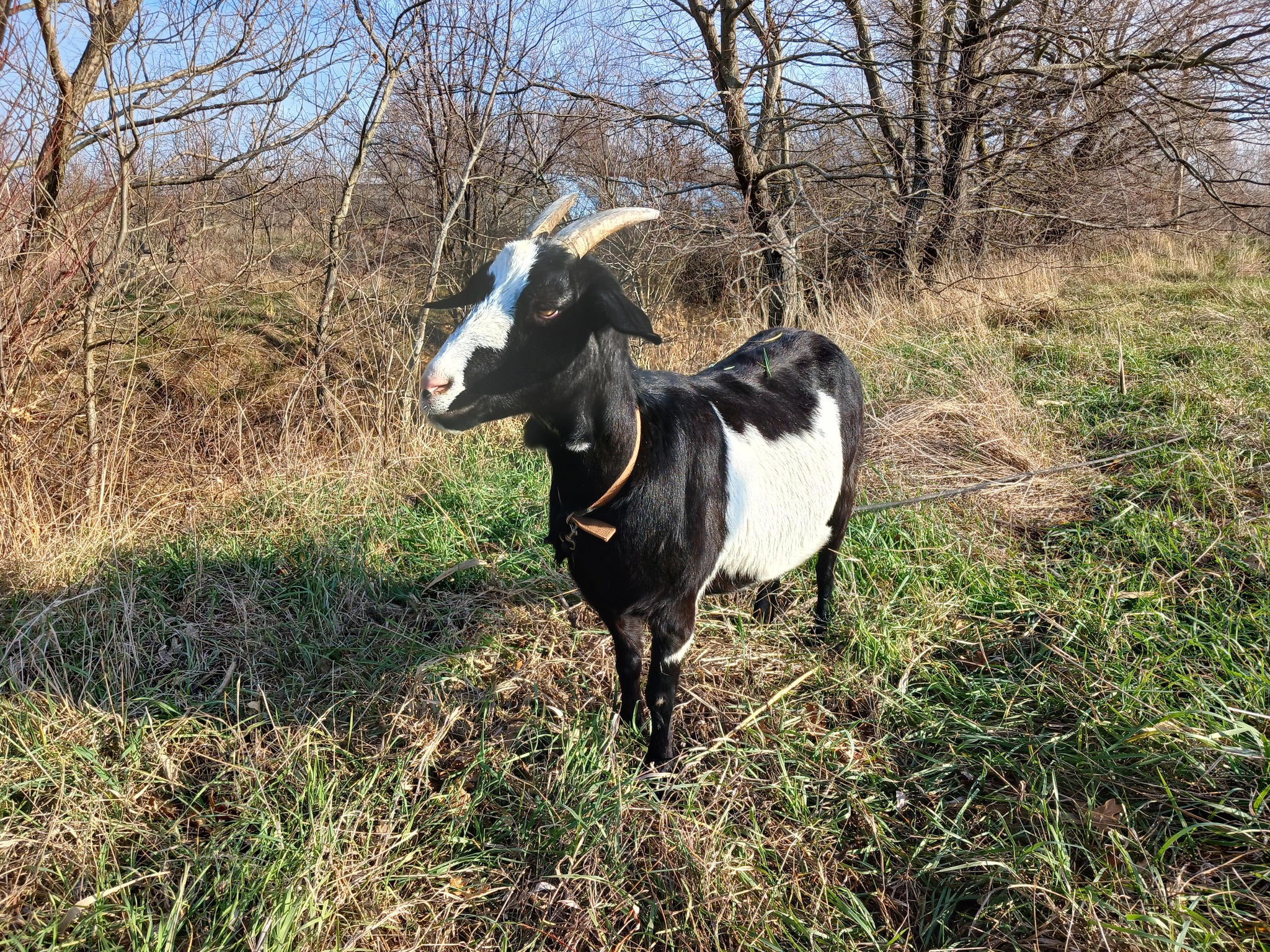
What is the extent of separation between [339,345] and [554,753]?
15.5 feet

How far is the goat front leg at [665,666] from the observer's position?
85.2 inches

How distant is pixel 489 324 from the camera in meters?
1.77

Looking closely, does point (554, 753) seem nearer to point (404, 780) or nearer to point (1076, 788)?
point (404, 780)

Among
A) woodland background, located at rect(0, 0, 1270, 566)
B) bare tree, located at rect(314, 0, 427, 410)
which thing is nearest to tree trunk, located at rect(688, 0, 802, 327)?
woodland background, located at rect(0, 0, 1270, 566)

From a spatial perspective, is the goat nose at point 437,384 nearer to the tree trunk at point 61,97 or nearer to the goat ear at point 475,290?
the goat ear at point 475,290

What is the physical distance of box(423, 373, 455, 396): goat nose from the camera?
5.37 ft

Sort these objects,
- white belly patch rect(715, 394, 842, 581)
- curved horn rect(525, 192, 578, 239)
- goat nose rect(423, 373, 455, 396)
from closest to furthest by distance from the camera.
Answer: goat nose rect(423, 373, 455, 396)
curved horn rect(525, 192, 578, 239)
white belly patch rect(715, 394, 842, 581)

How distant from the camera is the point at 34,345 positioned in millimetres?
3920

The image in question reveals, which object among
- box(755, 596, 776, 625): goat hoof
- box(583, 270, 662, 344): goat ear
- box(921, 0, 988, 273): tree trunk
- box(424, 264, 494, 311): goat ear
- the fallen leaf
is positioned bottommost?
the fallen leaf

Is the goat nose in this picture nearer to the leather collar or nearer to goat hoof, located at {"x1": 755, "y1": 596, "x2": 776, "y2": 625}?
the leather collar

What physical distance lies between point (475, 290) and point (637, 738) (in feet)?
5.28

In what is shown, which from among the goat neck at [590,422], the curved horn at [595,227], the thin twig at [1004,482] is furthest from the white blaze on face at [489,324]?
the thin twig at [1004,482]

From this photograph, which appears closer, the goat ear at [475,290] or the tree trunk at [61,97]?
the goat ear at [475,290]

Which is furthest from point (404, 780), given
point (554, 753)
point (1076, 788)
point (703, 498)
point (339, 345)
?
point (339, 345)
